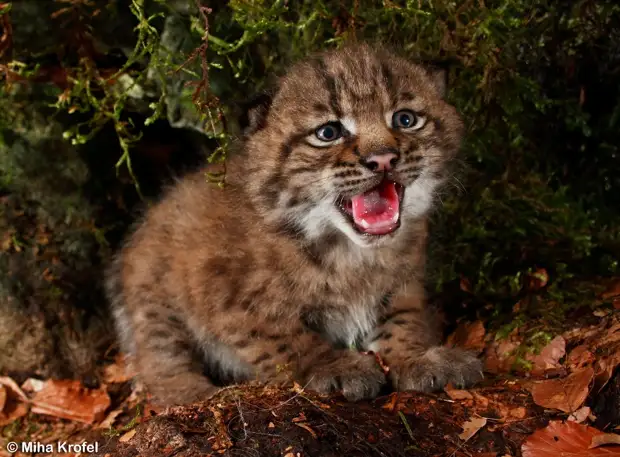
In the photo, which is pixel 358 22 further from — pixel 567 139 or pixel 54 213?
pixel 54 213

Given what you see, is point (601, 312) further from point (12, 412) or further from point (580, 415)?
point (12, 412)

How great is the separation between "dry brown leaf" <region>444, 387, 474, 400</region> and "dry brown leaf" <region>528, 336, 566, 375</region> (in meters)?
0.40

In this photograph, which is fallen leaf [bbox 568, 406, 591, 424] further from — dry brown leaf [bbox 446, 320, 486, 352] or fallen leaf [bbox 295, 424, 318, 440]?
fallen leaf [bbox 295, 424, 318, 440]

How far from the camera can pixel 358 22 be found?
138 inches

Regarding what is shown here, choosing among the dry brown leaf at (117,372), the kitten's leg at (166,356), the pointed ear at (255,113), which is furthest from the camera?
the dry brown leaf at (117,372)

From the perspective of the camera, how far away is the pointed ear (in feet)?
9.78

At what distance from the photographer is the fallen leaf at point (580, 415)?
2.55 metres

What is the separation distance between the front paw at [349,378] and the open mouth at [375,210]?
1.93 feet

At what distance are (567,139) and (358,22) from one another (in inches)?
57.2

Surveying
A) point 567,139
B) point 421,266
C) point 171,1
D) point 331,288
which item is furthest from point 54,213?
point 567,139

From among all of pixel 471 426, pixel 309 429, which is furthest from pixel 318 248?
pixel 471 426

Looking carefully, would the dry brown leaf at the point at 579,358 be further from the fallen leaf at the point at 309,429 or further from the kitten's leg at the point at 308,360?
the fallen leaf at the point at 309,429

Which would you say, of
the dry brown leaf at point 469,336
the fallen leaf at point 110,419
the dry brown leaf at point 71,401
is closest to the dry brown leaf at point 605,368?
the dry brown leaf at point 469,336

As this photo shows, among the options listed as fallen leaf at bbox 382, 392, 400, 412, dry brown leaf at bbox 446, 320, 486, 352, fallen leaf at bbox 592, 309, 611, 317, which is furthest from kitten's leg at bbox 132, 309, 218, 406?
fallen leaf at bbox 592, 309, 611, 317
